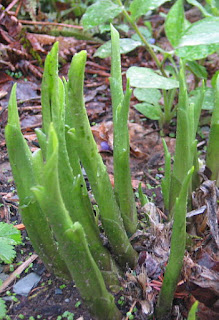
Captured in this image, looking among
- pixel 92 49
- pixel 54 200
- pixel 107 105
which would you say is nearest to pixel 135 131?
pixel 107 105

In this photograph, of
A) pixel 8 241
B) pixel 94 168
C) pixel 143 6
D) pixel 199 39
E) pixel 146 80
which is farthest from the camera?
pixel 143 6

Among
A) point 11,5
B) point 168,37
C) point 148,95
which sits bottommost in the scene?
point 148,95

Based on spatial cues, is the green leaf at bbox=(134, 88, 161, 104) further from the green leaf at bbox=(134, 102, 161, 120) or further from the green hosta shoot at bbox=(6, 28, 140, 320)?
the green hosta shoot at bbox=(6, 28, 140, 320)

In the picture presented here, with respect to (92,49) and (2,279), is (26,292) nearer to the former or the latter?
(2,279)

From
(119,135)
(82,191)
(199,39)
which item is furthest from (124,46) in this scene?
(82,191)

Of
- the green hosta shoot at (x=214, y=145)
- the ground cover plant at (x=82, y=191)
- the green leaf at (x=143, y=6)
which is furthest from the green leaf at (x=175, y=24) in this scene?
the ground cover plant at (x=82, y=191)

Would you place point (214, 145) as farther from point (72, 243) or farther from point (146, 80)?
point (72, 243)
